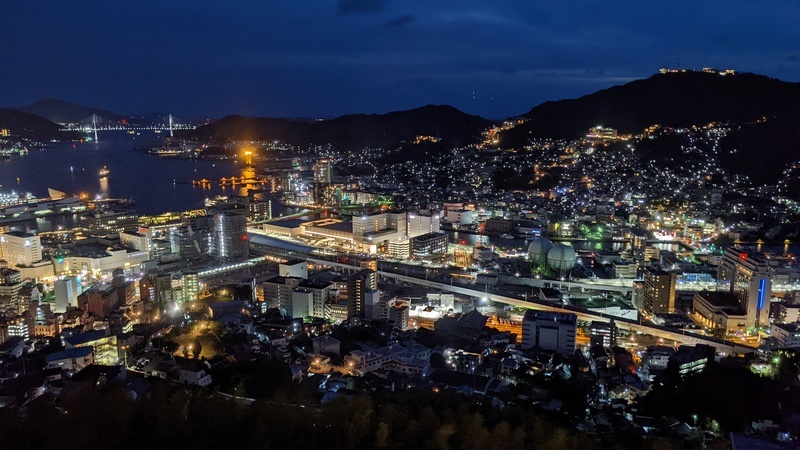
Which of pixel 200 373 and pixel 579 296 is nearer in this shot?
pixel 200 373

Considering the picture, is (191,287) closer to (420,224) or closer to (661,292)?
(420,224)

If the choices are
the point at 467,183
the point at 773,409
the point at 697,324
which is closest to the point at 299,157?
the point at 467,183

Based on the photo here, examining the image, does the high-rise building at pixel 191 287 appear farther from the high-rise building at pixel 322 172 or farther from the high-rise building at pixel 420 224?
the high-rise building at pixel 322 172

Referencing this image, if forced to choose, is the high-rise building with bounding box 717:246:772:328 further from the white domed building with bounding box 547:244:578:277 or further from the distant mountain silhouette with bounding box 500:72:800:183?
the distant mountain silhouette with bounding box 500:72:800:183

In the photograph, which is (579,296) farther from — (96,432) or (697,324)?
(96,432)

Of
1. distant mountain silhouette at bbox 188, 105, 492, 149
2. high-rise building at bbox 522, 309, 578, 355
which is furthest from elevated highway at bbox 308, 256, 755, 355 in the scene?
distant mountain silhouette at bbox 188, 105, 492, 149

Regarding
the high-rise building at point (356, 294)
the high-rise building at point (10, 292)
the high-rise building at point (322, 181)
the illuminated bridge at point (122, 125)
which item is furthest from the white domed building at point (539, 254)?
the illuminated bridge at point (122, 125)
